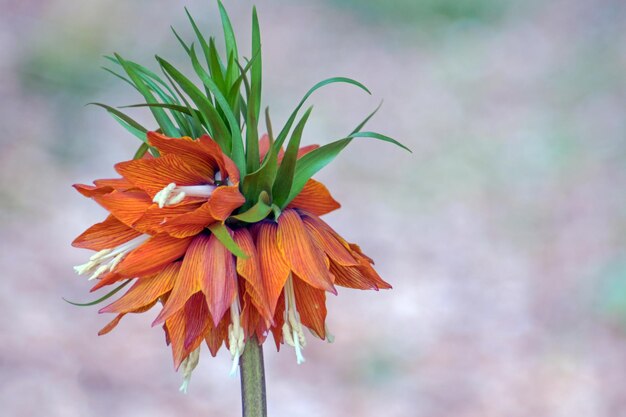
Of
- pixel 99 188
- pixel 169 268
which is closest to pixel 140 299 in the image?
pixel 169 268

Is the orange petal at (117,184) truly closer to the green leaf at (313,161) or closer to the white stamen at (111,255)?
A: the white stamen at (111,255)

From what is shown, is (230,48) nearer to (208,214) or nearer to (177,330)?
(208,214)

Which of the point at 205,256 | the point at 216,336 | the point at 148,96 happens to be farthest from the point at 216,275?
the point at 148,96

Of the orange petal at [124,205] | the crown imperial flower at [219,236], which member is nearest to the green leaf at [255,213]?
the crown imperial flower at [219,236]

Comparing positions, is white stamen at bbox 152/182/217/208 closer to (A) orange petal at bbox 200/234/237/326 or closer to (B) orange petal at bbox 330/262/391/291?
(A) orange petal at bbox 200/234/237/326

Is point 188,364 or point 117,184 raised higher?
point 117,184

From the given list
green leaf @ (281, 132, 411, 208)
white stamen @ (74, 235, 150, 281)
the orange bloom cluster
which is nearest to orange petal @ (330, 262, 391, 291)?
the orange bloom cluster
